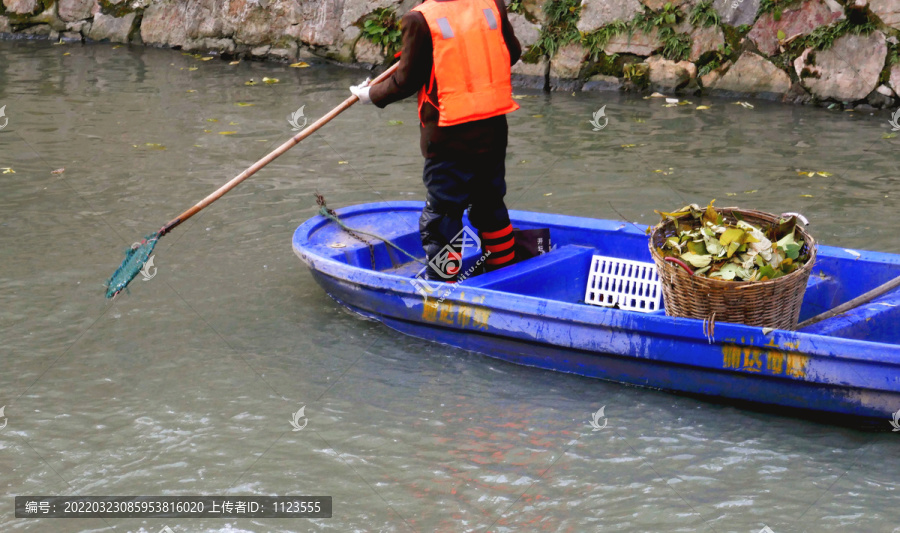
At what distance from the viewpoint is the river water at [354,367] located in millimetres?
3791

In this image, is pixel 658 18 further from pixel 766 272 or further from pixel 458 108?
pixel 766 272

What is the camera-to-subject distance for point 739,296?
4.04 meters

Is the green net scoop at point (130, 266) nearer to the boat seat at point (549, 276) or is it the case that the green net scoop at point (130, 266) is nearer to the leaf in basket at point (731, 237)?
the boat seat at point (549, 276)

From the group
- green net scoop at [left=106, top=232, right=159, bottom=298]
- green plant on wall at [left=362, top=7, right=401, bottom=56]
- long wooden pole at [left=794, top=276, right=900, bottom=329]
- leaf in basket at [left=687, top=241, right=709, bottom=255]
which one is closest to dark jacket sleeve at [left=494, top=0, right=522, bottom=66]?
leaf in basket at [left=687, top=241, right=709, bottom=255]

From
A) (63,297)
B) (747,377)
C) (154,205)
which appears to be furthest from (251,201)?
(747,377)

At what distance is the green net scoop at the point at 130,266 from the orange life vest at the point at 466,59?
71.6 inches

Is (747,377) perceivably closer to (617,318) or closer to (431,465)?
(617,318)

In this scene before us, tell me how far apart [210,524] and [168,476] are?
1.23ft

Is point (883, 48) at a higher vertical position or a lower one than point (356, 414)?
higher

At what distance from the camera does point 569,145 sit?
839 centimetres

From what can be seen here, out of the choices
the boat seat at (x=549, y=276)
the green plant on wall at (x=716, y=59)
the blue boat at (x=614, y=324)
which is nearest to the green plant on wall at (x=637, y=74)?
the green plant on wall at (x=716, y=59)

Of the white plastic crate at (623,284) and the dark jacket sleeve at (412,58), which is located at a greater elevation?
the dark jacket sleeve at (412,58)

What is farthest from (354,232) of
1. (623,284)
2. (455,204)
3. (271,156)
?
(623,284)

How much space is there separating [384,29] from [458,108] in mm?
6682
